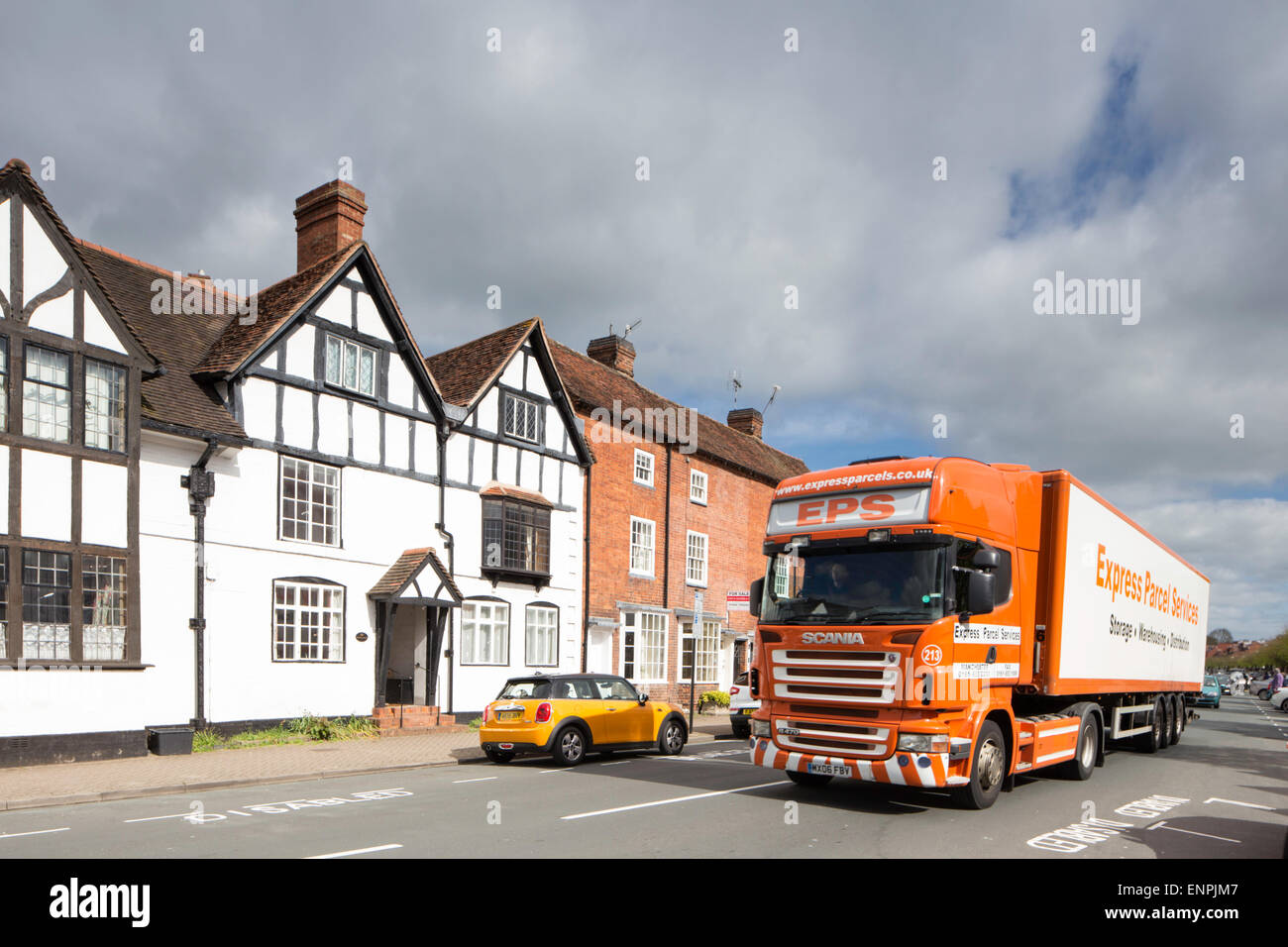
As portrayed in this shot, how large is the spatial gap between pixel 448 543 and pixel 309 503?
369cm

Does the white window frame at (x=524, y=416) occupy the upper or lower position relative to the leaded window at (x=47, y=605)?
upper

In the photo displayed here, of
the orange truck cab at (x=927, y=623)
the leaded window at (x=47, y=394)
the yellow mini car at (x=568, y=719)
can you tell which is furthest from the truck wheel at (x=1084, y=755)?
the leaded window at (x=47, y=394)

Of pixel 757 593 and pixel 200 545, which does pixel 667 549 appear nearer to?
pixel 200 545

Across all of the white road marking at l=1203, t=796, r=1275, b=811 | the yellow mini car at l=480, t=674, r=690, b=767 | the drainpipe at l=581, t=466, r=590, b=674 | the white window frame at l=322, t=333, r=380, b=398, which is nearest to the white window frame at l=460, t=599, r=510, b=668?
the drainpipe at l=581, t=466, r=590, b=674

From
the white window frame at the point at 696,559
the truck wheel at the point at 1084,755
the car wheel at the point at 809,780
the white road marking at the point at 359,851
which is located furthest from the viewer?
the white window frame at the point at 696,559

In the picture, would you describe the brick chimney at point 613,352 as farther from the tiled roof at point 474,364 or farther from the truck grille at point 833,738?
the truck grille at point 833,738

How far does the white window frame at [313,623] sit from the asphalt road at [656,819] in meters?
5.35

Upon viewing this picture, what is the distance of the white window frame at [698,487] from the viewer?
104 feet

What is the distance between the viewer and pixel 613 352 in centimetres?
3338

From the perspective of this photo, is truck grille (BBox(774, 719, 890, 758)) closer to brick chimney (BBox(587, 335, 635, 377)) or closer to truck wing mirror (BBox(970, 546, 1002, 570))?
truck wing mirror (BBox(970, 546, 1002, 570))

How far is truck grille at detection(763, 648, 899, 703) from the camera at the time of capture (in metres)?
10.3
